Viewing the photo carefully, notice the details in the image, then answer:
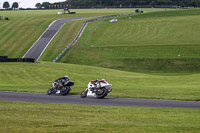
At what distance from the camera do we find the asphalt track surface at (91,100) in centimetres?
2606

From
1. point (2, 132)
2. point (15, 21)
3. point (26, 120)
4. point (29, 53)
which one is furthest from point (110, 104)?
point (15, 21)

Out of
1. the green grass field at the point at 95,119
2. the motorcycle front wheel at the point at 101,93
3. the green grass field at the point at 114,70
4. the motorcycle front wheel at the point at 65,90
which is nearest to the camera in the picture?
the green grass field at the point at 95,119

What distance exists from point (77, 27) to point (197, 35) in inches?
1413

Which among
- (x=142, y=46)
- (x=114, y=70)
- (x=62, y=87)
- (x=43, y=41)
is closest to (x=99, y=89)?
(x=62, y=87)

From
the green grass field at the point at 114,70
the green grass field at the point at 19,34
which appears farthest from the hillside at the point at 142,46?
the green grass field at the point at 19,34

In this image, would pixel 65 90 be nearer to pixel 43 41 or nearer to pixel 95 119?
pixel 95 119

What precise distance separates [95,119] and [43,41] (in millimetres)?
78775

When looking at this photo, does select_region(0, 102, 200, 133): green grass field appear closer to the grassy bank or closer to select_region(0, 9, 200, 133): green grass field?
select_region(0, 9, 200, 133): green grass field

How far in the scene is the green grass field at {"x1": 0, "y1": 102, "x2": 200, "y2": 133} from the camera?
18281 millimetres

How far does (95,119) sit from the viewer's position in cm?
2067

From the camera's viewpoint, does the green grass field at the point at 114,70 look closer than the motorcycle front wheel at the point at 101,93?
Yes

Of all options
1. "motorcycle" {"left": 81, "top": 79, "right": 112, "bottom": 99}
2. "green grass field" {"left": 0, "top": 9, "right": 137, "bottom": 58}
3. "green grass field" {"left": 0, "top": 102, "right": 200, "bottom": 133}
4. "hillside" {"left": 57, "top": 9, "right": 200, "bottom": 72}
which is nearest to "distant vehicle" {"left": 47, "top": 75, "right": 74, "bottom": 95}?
"motorcycle" {"left": 81, "top": 79, "right": 112, "bottom": 99}

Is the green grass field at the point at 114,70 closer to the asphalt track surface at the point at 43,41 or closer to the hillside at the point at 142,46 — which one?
the hillside at the point at 142,46

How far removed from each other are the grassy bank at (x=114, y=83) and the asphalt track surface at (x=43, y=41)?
83.4 ft
